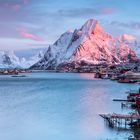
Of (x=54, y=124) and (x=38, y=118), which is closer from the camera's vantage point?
(x=54, y=124)

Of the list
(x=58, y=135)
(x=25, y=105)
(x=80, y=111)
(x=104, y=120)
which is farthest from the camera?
(x=25, y=105)

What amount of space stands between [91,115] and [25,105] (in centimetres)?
1463

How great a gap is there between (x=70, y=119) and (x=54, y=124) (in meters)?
3.53

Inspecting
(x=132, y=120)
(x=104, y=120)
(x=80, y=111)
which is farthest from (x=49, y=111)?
(x=132, y=120)

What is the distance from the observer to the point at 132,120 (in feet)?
127

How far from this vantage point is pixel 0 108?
55.1m

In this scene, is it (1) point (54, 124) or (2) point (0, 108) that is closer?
(1) point (54, 124)

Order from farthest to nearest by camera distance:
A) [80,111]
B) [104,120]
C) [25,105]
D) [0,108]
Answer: [25,105] < [0,108] < [80,111] < [104,120]

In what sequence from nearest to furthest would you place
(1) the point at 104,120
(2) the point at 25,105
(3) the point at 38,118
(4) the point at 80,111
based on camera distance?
(1) the point at 104,120
(3) the point at 38,118
(4) the point at 80,111
(2) the point at 25,105

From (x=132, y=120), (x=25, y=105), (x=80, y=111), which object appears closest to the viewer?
(x=132, y=120)

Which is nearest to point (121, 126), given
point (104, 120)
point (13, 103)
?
point (104, 120)

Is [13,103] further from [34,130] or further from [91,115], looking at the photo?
[34,130]

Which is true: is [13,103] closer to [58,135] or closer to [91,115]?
[91,115]

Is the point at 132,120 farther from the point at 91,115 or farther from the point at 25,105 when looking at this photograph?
the point at 25,105
